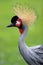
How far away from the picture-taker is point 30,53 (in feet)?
17.4

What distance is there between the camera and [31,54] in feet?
17.4

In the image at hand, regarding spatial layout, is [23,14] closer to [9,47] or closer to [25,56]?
[25,56]

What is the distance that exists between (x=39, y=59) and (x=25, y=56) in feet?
0.63

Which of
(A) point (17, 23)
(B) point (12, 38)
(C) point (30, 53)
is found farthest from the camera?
(B) point (12, 38)

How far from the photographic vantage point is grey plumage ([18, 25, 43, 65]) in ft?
17.1

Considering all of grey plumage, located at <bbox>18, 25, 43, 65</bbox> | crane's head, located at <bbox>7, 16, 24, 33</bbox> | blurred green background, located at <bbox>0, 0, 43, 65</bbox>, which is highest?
crane's head, located at <bbox>7, 16, 24, 33</bbox>

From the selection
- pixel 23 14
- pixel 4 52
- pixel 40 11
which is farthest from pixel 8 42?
pixel 23 14

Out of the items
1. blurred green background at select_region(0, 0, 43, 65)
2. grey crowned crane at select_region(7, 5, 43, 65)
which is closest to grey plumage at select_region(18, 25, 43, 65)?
grey crowned crane at select_region(7, 5, 43, 65)

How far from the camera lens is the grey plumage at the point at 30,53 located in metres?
5.22

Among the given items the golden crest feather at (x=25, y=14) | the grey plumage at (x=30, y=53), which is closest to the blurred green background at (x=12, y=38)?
the golden crest feather at (x=25, y=14)

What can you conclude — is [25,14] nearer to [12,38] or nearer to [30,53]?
[30,53]

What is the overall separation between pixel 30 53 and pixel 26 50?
0.26 feet

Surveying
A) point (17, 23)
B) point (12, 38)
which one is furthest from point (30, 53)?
point (12, 38)

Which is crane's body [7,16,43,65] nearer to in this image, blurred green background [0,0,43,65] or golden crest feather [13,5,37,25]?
golden crest feather [13,5,37,25]
